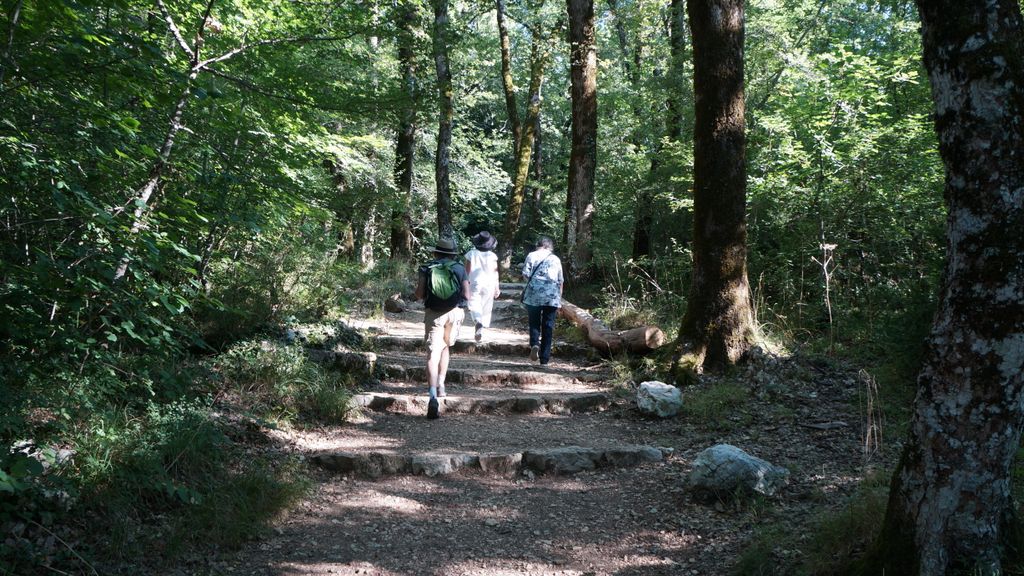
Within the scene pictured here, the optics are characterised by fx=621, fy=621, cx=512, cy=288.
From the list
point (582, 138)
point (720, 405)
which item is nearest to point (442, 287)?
point (720, 405)

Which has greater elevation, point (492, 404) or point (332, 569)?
point (492, 404)

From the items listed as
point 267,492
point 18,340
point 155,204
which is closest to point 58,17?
point 155,204

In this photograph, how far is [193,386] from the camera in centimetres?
547

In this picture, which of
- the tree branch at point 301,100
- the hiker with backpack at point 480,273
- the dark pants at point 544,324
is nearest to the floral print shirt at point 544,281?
the dark pants at point 544,324

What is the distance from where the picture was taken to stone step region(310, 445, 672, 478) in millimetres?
5297

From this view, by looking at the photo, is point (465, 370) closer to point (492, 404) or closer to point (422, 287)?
point (492, 404)

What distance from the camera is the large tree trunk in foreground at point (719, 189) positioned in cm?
722

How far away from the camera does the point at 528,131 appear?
55.7 feet

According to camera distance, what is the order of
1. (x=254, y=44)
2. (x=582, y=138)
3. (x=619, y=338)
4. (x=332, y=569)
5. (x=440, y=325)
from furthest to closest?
1. (x=582, y=138)
2. (x=619, y=338)
3. (x=440, y=325)
4. (x=254, y=44)
5. (x=332, y=569)

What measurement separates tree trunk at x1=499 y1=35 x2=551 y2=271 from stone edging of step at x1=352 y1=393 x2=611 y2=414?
36.1ft

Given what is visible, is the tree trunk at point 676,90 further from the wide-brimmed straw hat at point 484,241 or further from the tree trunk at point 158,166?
the tree trunk at point 158,166

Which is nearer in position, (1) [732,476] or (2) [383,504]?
(1) [732,476]

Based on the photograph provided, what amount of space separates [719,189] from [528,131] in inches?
409

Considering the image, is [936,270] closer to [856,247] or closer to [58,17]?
[856,247]
